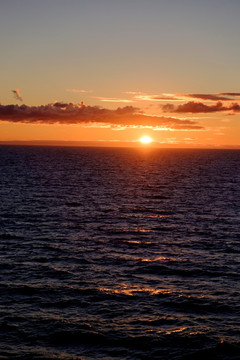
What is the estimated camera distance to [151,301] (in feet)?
92.6

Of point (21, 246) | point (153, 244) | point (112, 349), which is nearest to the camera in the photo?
point (112, 349)

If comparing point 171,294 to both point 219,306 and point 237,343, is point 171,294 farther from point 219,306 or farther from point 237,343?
point 237,343

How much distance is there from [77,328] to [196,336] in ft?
22.9

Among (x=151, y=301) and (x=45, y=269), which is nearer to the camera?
(x=151, y=301)

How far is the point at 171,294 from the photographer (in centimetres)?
2952

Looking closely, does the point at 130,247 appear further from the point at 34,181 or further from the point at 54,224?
the point at 34,181

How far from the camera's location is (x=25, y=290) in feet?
96.9

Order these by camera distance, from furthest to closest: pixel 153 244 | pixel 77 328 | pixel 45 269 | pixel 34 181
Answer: pixel 34 181
pixel 153 244
pixel 45 269
pixel 77 328

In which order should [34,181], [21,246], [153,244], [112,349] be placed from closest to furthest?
[112,349]
[21,246]
[153,244]
[34,181]

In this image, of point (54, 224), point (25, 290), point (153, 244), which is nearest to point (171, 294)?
point (25, 290)

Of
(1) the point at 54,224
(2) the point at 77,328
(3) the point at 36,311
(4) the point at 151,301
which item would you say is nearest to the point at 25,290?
(3) the point at 36,311

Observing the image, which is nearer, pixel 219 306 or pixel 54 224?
pixel 219 306

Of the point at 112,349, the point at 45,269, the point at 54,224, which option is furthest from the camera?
the point at 54,224

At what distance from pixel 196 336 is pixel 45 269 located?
1484cm
